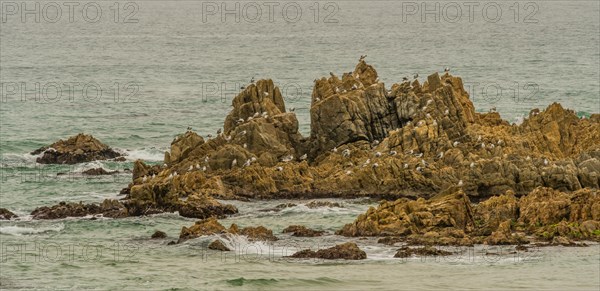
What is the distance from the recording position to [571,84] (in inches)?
4980

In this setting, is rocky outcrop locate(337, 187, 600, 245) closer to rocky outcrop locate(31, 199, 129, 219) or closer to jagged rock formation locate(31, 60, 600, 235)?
jagged rock formation locate(31, 60, 600, 235)

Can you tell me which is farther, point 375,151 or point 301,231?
point 375,151

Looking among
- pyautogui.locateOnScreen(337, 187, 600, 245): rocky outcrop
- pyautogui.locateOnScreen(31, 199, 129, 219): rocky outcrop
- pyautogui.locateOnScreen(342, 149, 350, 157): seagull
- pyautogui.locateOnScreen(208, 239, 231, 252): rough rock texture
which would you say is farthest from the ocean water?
pyautogui.locateOnScreen(342, 149, 350, 157): seagull

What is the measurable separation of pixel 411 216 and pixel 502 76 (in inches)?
3134

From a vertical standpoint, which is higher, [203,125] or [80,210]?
[203,125]

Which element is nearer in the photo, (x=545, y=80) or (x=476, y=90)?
(x=476, y=90)

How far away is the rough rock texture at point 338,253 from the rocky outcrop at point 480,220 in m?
2.30

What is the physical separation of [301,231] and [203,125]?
41465 mm

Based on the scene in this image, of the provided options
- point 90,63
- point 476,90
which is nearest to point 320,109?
point 476,90

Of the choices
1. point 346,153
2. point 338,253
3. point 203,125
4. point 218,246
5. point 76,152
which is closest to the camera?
point 338,253

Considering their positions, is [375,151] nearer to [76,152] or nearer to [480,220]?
[480,220]

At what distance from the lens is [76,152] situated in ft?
268

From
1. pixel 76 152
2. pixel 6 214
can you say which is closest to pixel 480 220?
pixel 6 214

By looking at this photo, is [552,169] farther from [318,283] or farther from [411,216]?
[318,283]
